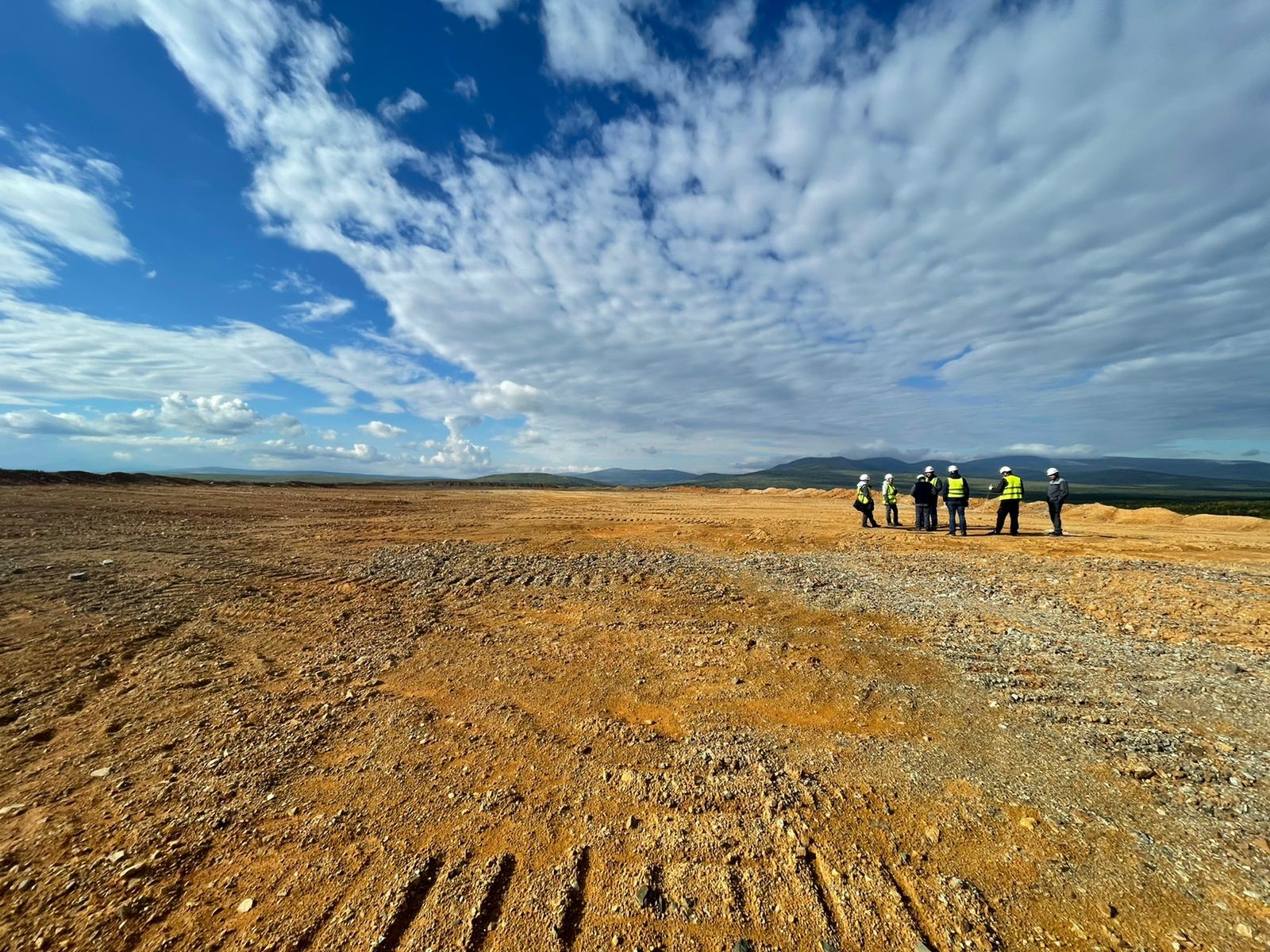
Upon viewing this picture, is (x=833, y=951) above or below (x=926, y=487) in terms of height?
below

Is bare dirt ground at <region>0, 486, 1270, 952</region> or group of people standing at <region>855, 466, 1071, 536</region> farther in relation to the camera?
group of people standing at <region>855, 466, 1071, 536</region>

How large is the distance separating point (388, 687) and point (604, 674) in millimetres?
2625

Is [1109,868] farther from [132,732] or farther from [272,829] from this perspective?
[132,732]

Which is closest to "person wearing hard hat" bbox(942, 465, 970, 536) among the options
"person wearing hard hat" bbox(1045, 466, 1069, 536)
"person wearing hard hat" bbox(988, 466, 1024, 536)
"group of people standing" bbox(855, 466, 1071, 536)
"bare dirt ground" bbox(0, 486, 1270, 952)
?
"group of people standing" bbox(855, 466, 1071, 536)

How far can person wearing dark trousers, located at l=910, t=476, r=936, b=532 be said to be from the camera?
18.2 meters

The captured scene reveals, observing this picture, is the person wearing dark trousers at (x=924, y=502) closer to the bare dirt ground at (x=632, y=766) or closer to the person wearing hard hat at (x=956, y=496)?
the person wearing hard hat at (x=956, y=496)

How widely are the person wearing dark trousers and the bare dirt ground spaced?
841 cm

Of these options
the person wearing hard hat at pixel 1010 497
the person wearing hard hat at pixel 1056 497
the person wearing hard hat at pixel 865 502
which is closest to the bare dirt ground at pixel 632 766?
Result: the person wearing hard hat at pixel 1010 497

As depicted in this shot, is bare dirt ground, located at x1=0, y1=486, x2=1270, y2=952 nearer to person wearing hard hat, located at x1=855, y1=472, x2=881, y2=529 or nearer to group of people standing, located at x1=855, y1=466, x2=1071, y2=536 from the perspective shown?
group of people standing, located at x1=855, y1=466, x2=1071, y2=536

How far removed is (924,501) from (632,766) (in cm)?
1761

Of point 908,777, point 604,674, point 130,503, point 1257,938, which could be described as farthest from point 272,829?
point 130,503

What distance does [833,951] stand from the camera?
2.88 m

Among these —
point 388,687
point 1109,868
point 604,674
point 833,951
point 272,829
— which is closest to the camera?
point 833,951

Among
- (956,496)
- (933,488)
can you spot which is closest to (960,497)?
(956,496)
